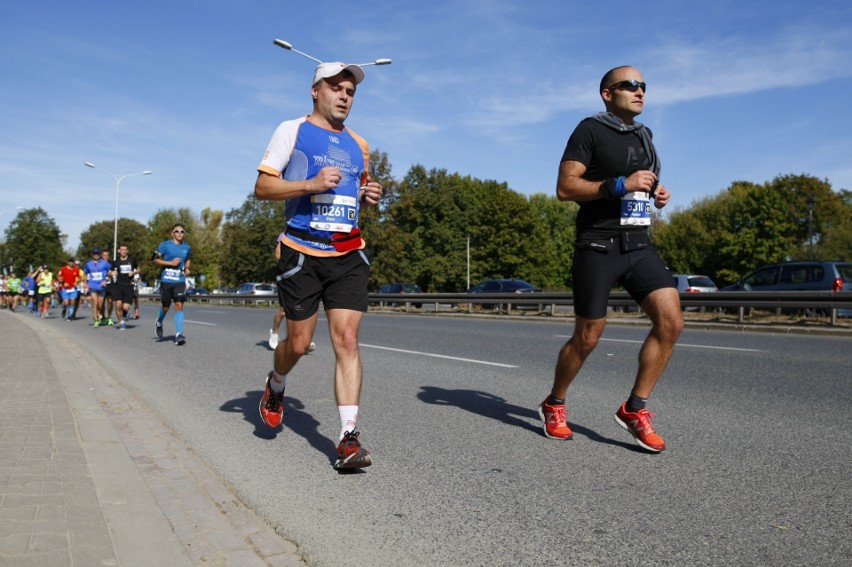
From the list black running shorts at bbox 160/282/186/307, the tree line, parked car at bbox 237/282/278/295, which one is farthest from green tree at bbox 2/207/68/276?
black running shorts at bbox 160/282/186/307

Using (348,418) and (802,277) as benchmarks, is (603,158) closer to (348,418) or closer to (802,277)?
(348,418)

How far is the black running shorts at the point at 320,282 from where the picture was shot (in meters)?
4.11

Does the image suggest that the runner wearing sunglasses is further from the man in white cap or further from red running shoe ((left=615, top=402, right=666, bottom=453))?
the man in white cap

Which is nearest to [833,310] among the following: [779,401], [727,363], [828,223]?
[727,363]

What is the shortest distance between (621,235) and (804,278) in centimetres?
1600

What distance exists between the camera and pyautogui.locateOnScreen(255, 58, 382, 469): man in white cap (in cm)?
406

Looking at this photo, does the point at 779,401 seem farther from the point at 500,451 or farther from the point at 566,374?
the point at 500,451

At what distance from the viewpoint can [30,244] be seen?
95.9 metres

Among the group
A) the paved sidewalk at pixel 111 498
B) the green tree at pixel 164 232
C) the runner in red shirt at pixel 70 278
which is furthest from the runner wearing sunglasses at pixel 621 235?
the green tree at pixel 164 232

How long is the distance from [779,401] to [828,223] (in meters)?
72.7

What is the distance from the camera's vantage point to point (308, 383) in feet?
23.8

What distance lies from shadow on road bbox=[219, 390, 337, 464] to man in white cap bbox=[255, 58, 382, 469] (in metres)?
0.69

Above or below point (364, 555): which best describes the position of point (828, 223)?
above

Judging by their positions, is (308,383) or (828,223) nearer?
(308,383)
